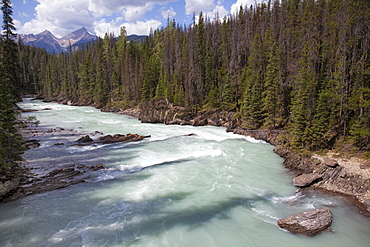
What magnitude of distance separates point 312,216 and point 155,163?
507 inches

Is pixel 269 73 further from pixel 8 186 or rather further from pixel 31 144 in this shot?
pixel 31 144

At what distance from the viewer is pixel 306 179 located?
1524 centimetres

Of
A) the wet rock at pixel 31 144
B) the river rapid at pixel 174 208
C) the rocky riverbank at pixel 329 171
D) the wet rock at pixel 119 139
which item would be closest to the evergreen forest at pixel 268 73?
the rocky riverbank at pixel 329 171

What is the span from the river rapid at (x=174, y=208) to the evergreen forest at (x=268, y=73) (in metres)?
7.57

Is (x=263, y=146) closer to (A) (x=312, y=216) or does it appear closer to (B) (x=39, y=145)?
(A) (x=312, y=216)

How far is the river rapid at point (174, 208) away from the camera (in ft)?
32.3

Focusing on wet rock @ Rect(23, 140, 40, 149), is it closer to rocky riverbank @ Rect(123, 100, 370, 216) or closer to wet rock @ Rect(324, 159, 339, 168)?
rocky riverbank @ Rect(123, 100, 370, 216)

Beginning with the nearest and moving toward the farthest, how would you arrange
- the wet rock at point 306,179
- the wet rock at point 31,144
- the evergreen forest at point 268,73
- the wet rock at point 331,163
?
the wet rock at point 306,179 → the wet rock at point 331,163 → the evergreen forest at point 268,73 → the wet rock at point 31,144

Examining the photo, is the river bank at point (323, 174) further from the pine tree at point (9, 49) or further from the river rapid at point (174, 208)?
the pine tree at point (9, 49)

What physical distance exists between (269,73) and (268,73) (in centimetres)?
26

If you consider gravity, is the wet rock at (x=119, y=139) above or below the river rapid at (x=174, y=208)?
above

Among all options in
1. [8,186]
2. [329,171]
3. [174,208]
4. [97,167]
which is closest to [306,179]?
[329,171]

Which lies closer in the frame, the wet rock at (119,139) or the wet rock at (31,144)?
the wet rock at (31,144)

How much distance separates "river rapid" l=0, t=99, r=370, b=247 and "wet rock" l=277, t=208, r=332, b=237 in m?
0.34
